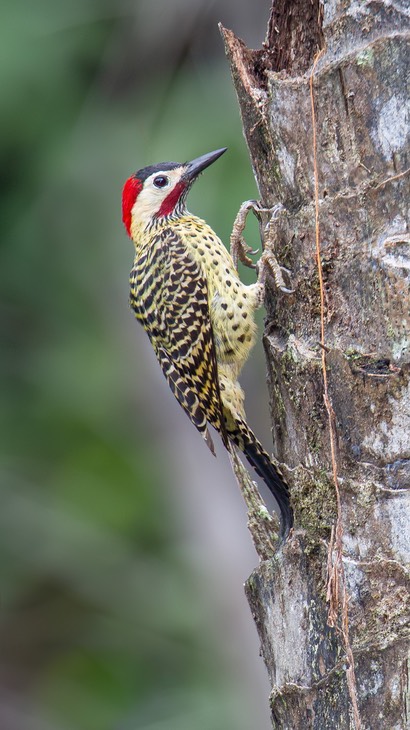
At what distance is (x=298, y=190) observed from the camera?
3.11m

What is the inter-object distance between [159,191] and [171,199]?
0.07 m

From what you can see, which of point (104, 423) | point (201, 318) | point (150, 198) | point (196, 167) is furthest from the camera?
point (104, 423)

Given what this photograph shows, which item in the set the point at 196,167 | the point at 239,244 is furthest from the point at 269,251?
the point at 196,167

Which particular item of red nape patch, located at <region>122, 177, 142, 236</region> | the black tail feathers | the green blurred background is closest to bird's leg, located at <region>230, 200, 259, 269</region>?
red nape patch, located at <region>122, 177, 142, 236</region>

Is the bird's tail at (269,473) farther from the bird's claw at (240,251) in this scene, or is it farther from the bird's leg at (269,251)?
the bird's claw at (240,251)

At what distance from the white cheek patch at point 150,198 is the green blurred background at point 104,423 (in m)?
2.35

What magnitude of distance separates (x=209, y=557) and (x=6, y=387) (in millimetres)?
2316

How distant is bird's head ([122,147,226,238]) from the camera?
4.73 m

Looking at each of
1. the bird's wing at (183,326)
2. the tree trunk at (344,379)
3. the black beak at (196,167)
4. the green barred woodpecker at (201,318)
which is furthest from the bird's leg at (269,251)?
the black beak at (196,167)

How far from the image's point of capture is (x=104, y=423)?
9.09 m

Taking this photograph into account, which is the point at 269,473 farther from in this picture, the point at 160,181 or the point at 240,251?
the point at 160,181

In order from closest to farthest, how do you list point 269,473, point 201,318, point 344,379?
point 344,379 < point 269,473 < point 201,318

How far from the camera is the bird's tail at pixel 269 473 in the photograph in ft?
10.5

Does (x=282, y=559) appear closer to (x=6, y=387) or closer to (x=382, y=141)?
(x=382, y=141)
